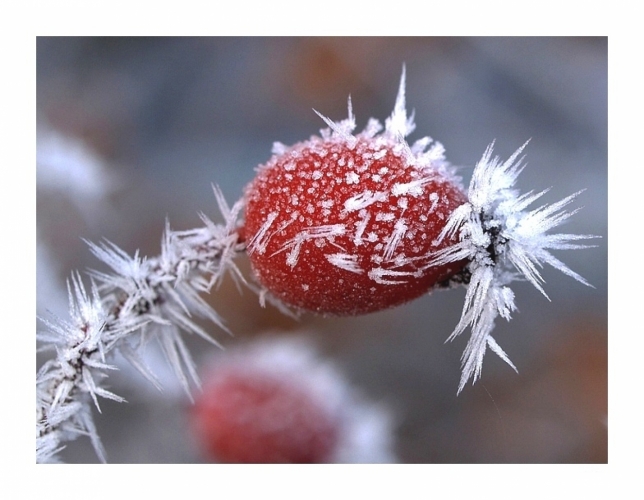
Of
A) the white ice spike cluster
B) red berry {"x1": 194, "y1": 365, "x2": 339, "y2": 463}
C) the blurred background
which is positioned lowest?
red berry {"x1": 194, "y1": 365, "x2": 339, "y2": 463}

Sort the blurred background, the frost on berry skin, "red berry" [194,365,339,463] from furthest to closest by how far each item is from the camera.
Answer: the blurred background < "red berry" [194,365,339,463] < the frost on berry skin

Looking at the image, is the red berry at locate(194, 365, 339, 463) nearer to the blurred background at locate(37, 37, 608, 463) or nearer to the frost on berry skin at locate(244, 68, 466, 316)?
the blurred background at locate(37, 37, 608, 463)

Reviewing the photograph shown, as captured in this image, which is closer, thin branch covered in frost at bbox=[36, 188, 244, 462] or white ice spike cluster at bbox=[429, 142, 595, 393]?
white ice spike cluster at bbox=[429, 142, 595, 393]

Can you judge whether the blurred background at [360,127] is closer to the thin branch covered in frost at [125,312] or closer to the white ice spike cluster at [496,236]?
the thin branch covered in frost at [125,312]

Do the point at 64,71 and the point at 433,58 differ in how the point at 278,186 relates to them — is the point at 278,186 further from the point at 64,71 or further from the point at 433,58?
the point at 433,58

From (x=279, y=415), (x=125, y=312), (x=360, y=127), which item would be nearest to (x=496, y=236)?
(x=125, y=312)

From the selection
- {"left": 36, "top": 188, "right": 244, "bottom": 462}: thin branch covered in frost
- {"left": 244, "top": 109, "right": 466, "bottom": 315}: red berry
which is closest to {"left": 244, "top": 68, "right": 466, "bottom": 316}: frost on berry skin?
{"left": 244, "top": 109, "right": 466, "bottom": 315}: red berry

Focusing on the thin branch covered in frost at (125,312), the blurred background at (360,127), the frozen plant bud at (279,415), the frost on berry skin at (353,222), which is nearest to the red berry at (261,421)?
the frozen plant bud at (279,415)
